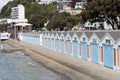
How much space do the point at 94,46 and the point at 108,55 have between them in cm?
362

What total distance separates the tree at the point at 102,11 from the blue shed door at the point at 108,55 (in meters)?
52.5

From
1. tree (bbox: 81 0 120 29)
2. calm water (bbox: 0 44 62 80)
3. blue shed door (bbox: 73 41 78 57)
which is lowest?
calm water (bbox: 0 44 62 80)

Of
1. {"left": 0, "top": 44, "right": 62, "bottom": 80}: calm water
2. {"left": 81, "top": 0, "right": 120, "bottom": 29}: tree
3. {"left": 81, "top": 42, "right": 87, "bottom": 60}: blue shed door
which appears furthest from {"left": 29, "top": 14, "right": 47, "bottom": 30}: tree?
{"left": 81, "top": 42, "right": 87, "bottom": 60}: blue shed door

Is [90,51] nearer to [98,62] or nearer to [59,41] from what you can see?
[98,62]

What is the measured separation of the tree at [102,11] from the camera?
7725 cm

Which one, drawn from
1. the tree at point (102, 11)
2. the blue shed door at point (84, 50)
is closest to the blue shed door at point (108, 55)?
the blue shed door at point (84, 50)

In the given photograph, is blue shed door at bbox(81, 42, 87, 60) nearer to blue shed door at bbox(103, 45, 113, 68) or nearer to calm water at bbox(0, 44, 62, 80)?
calm water at bbox(0, 44, 62, 80)

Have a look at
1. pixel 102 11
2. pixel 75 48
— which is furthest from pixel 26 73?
pixel 102 11

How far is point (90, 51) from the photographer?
93.7 feet

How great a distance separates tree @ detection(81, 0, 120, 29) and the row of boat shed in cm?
3628

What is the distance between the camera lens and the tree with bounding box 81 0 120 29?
77250 millimetres

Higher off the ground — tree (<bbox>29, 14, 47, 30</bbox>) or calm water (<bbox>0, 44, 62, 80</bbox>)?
tree (<bbox>29, 14, 47, 30</bbox>)

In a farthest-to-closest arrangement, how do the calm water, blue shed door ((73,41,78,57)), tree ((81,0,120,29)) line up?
tree ((81,0,120,29)), blue shed door ((73,41,78,57)), the calm water

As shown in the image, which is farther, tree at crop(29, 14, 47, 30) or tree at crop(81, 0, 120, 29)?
tree at crop(29, 14, 47, 30)
